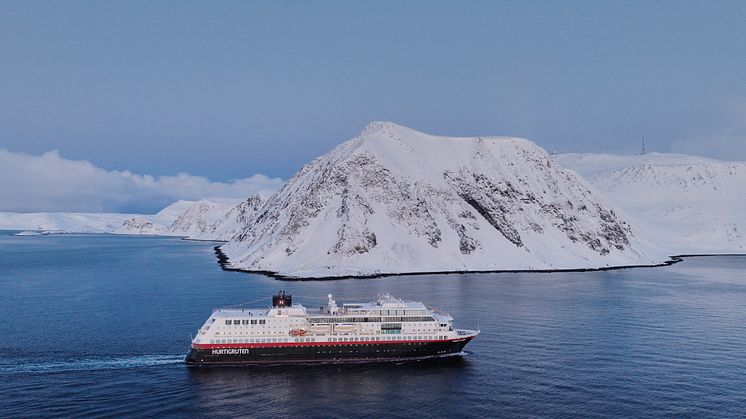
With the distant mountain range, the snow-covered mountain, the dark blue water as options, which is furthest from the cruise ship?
the snow-covered mountain

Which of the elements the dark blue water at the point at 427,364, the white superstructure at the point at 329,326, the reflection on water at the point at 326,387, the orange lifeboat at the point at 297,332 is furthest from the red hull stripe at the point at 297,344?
the dark blue water at the point at 427,364

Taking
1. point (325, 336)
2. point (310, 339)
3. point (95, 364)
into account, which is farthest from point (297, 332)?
point (95, 364)

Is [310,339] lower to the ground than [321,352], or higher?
higher

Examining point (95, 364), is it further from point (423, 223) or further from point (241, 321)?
point (423, 223)

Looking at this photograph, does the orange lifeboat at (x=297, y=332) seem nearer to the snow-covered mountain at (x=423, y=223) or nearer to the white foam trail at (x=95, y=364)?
the white foam trail at (x=95, y=364)

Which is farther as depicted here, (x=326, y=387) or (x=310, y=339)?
(x=310, y=339)

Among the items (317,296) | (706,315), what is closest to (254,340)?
(317,296)

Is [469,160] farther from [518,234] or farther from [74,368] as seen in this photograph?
[74,368]
